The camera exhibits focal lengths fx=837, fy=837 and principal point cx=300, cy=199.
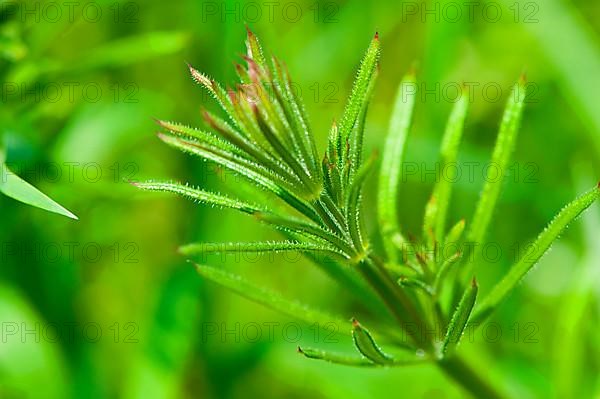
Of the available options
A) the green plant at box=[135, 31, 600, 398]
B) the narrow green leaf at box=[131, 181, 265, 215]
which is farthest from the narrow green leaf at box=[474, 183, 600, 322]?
the narrow green leaf at box=[131, 181, 265, 215]

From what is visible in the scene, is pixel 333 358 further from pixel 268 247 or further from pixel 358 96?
pixel 358 96

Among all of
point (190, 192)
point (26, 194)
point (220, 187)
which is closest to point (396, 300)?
point (190, 192)

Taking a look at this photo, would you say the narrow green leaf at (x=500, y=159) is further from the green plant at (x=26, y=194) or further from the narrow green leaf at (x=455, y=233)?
the green plant at (x=26, y=194)

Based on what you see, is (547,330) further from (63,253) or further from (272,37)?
(63,253)

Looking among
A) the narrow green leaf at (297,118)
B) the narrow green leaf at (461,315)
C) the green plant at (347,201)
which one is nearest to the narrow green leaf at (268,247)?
the green plant at (347,201)

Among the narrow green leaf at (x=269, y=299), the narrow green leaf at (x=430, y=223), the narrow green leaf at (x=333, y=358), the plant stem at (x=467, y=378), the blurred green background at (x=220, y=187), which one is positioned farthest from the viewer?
the blurred green background at (x=220, y=187)

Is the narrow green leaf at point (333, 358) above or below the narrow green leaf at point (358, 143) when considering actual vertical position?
below

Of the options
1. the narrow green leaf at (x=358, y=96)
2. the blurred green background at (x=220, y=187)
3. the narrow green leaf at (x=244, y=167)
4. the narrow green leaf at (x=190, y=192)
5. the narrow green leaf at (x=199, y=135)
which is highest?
the narrow green leaf at (x=358, y=96)
